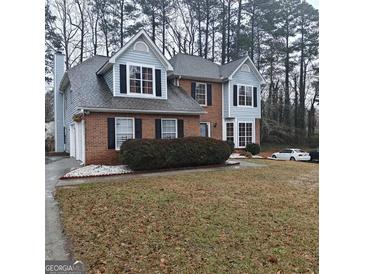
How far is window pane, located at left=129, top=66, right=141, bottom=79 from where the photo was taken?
7665mm

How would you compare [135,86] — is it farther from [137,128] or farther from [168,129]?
[168,129]

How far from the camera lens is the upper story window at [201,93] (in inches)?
225

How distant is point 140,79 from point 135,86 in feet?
1.00

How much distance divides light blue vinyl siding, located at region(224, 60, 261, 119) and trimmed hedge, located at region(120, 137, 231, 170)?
0.97 meters

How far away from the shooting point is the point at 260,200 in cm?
386

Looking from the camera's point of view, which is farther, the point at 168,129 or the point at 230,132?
the point at 168,129

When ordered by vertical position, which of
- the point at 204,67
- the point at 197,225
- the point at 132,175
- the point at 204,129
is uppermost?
the point at 204,67

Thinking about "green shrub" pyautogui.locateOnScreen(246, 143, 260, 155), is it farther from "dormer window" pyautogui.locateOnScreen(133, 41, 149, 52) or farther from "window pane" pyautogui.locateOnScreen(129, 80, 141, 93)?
"window pane" pyautogui.locateOnScreen(129, 80, 141, 93)

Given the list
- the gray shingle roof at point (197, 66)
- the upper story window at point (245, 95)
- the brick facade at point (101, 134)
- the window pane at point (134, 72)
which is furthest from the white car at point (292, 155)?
the window pane at point (134, 72)

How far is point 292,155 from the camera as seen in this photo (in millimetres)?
3727

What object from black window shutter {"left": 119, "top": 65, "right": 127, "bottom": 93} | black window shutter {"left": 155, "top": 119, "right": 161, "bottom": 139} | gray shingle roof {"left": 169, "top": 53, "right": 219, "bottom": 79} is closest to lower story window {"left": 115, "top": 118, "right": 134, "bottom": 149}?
black window shutter {"left": 155, "top": 119, "right": 161, "bottom": 139}

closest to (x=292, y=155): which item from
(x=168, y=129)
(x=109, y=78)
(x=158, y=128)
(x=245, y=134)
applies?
(x=245, y=134)

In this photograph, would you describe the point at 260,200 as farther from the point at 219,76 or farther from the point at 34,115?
the point at 34,115

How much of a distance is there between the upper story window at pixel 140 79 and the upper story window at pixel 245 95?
147 inches
